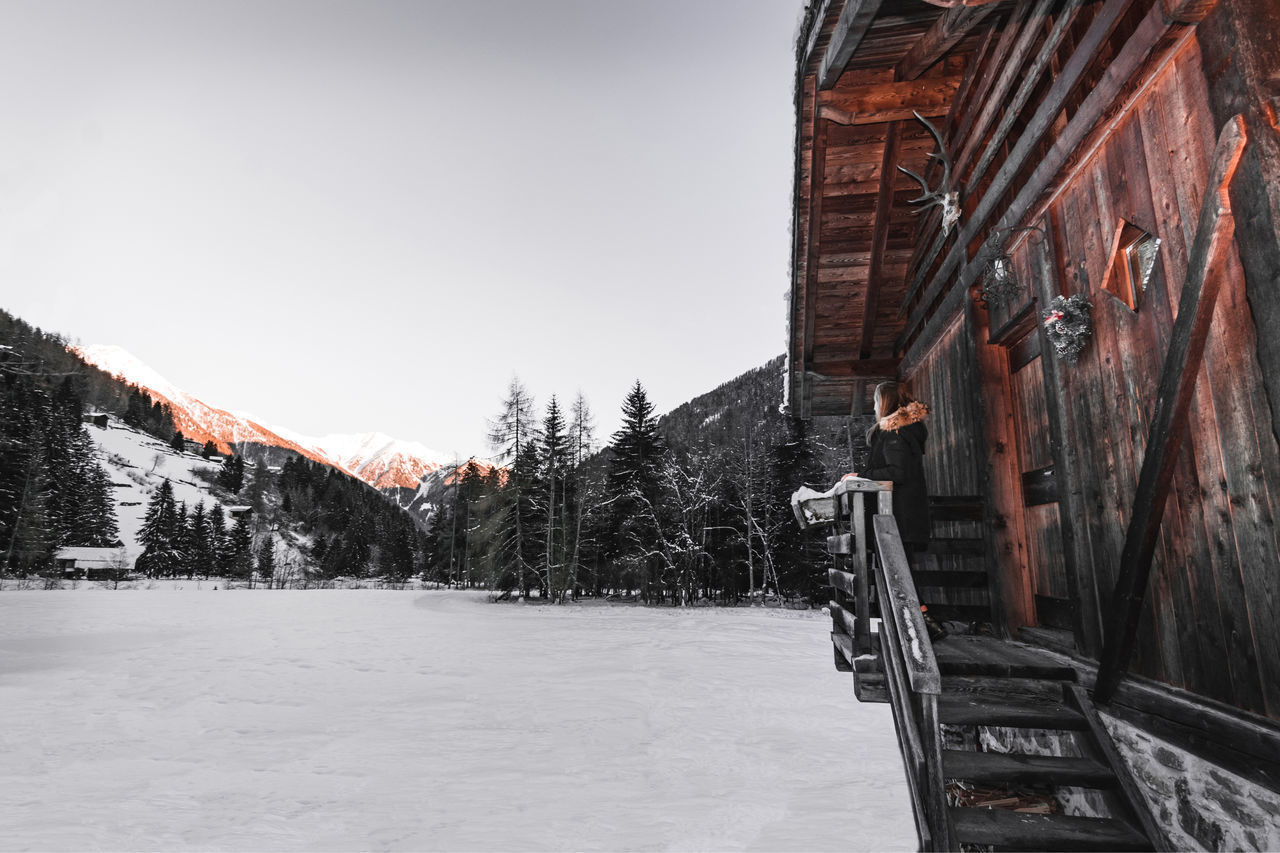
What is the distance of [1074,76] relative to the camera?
3658 mm

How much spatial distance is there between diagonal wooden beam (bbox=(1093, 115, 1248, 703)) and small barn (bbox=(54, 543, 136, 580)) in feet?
238

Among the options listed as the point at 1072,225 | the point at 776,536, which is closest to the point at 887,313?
the point at 1072,225

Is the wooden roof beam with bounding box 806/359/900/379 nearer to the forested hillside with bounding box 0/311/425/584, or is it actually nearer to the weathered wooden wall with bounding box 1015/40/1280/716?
the weathered wooden wall with bounding box 1015/40/1280/716

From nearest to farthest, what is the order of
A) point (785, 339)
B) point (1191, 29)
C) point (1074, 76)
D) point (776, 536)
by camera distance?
point (1191, 29) → point (1074, 76) → point (785, 339) → point (776, 536)

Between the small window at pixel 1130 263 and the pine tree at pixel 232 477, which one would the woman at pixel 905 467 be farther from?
the pine tree at pixel 232 477

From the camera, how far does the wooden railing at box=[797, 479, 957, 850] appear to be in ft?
9.21

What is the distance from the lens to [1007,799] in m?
4.16

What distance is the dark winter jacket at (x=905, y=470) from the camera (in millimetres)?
4496

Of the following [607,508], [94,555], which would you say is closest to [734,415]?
[607,508]

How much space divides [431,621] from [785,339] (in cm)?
1808

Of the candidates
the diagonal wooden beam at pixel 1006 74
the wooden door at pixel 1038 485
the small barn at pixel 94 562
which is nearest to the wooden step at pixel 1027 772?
the wooden door at pixel 1038 485

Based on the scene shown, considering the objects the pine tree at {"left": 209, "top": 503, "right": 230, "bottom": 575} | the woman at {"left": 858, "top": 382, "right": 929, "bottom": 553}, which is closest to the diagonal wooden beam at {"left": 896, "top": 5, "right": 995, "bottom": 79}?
the woman at {"left": 858, "top": 382, "right": 929, "bottom": 553}

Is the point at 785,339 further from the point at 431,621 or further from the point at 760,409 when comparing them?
the point at 760,409

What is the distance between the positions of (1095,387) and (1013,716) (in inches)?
73.8
